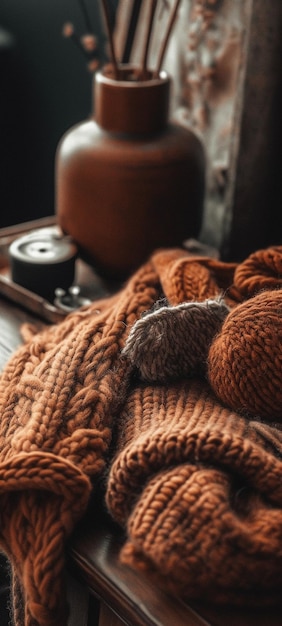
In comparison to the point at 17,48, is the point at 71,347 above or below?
below

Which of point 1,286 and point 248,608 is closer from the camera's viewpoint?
point 248,608

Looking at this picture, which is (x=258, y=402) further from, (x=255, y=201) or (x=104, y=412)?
(x=255, y=201)

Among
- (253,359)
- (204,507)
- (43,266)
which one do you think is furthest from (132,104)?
(204,507)

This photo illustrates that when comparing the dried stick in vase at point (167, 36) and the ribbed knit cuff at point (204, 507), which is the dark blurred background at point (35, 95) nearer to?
the dried stick in vase at point (167, 36)

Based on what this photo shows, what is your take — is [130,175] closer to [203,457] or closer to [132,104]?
[132,104]

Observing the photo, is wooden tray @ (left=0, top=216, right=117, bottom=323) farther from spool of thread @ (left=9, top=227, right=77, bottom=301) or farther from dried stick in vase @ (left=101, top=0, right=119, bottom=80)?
dried stick in vase @ (left=101, top=0, right=119, bottom=80)

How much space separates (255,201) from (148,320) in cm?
51

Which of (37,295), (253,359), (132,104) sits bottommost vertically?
(37,295)

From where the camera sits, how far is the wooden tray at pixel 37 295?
103 centimetres

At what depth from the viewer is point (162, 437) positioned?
0.59 m

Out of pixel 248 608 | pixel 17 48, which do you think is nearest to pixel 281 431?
pixel 248 608

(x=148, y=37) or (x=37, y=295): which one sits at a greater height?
(x=148, y=37)

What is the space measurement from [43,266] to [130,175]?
176 mm

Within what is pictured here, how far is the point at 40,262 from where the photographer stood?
1.04 metres
